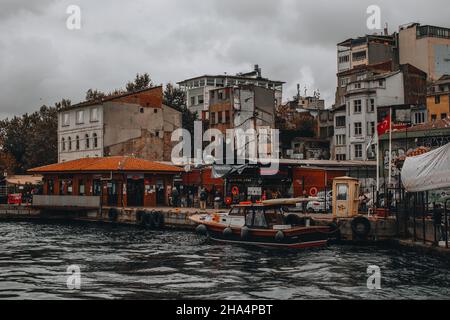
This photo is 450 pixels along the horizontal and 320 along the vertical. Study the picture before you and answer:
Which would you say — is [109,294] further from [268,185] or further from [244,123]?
[244,123]

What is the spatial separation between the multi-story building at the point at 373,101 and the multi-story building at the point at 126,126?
1958cm

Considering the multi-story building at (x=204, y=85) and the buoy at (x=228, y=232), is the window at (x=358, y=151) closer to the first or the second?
the multi-story building at (x=204, y=85)

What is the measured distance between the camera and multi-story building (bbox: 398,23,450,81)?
82812 millimetres

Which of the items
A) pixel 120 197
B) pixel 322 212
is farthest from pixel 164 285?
pixel 120 197

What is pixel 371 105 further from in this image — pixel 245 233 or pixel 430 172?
pixel 430 172

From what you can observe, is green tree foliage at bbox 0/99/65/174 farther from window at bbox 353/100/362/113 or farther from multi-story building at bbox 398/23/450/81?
multi-story building at bbox 398/23/450/81

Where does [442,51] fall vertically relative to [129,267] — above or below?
above

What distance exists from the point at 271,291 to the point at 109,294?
500 cm

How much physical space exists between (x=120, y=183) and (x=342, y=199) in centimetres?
2257

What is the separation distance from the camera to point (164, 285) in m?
21.1

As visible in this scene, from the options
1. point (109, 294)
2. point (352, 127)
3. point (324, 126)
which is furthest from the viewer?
point (324, 126)

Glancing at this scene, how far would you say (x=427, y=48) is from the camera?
82750 millimetres

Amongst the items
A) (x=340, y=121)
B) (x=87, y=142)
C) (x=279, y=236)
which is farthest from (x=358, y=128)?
(x=279, y=236)

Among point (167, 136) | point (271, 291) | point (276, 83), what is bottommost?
point (271, 291)
